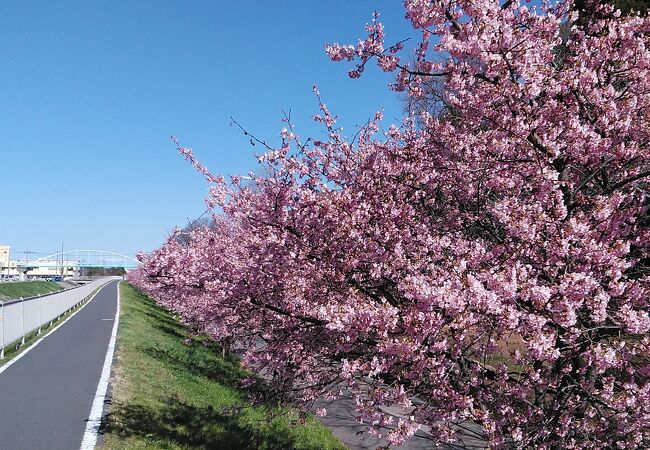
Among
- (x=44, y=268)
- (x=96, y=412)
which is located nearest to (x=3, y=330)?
(x=96, y=412)

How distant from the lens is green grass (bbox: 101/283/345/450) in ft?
25.0

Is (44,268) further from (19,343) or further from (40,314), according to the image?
(19,343)

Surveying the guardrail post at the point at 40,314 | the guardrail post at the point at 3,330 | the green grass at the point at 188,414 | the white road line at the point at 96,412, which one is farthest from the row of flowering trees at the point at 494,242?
the guardrail post at the point at 40,314

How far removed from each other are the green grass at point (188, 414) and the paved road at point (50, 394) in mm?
472

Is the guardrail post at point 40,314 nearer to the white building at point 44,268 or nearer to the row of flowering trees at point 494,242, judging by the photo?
the row of flowering trees at point 494,242

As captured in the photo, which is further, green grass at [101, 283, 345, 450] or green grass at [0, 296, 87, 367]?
green grass at [0, 296, 87, 367]

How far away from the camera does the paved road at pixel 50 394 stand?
273 inches

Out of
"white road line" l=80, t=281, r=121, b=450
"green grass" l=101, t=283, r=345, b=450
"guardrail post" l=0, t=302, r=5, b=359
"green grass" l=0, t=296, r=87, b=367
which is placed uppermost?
"guardrail post" l=0, t=302, r=5, b=359

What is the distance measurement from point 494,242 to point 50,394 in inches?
322

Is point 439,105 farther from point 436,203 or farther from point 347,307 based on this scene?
point 347,307

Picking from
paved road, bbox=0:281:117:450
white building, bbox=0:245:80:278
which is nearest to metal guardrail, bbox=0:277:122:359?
paved road, bbox=0:281:117:450

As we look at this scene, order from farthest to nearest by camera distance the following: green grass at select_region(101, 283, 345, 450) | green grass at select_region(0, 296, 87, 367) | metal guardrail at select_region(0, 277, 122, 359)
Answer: metal guardrail at select_region(0, 277, 122, 359) < green grass at select_region(0, 296, 87, 367) < green grass at select_region(101, 283, 345, 450)

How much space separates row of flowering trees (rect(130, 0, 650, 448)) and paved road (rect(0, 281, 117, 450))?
3.53 metres

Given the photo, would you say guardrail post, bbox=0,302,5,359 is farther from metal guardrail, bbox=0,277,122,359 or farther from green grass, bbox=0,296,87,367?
green grass, bbox=0,296,87,367
